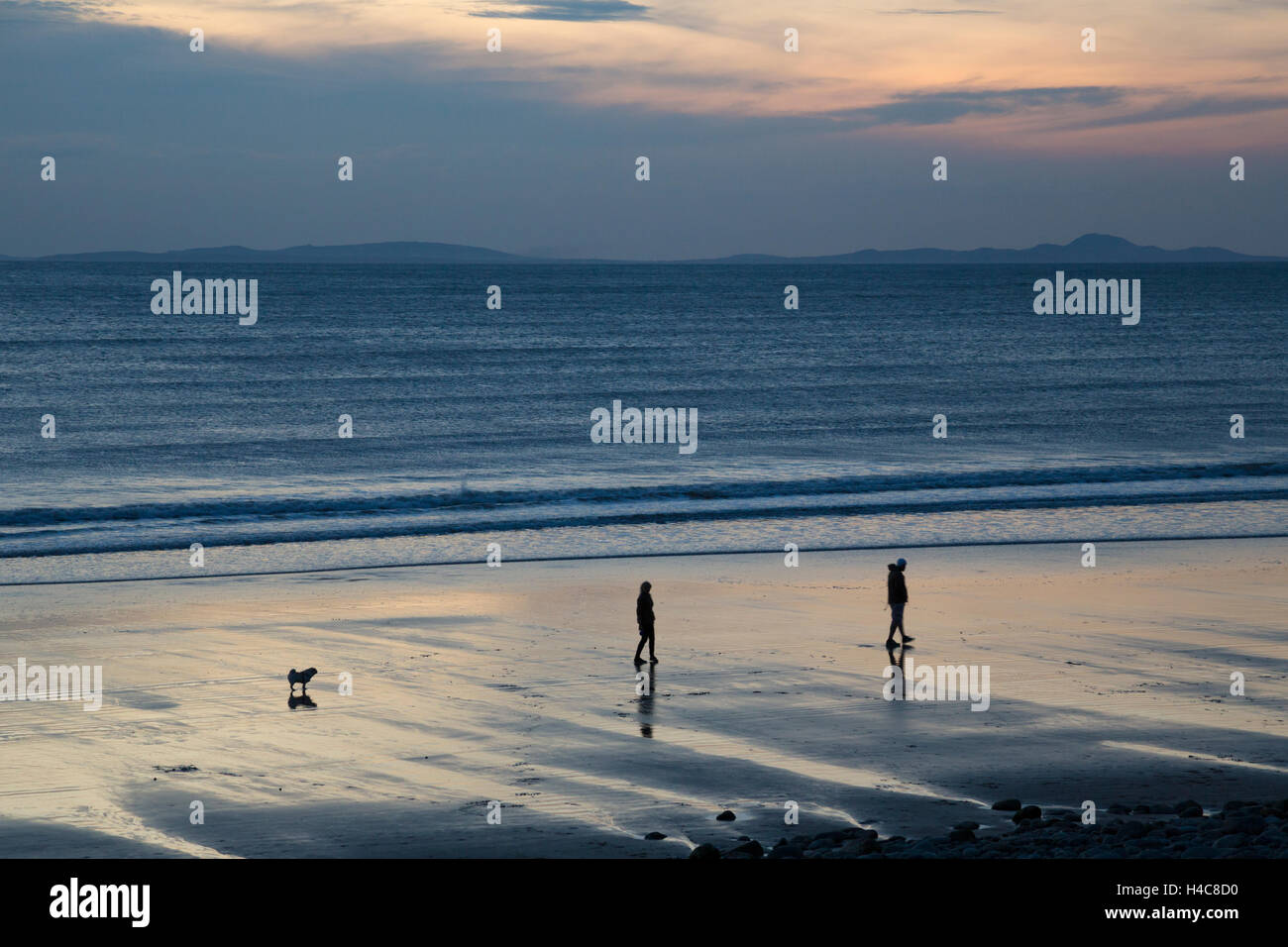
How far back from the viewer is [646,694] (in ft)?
53.0

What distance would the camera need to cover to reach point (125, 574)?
25359mm

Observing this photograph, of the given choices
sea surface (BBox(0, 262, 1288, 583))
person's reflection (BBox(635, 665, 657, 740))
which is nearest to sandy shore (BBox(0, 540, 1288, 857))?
person's reflection (BBox(635, 665, 657, 740))

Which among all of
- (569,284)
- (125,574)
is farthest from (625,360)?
(569,284)

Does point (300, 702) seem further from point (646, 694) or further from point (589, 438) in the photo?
point (589, 438)

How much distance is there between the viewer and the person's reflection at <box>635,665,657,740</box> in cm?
1462

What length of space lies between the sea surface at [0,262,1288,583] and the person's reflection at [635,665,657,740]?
10.3m

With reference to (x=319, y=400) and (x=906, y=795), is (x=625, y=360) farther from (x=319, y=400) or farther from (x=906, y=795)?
(x=906, y=795)

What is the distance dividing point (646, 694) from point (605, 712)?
94 cm

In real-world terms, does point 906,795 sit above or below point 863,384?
below

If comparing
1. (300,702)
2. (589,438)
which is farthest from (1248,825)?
(589,438)

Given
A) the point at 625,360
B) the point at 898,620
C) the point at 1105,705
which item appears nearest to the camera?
the point at 1105,705

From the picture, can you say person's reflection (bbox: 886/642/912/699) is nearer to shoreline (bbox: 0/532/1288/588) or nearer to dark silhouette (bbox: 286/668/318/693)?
dark silhouette (bbox: 286/668/318/693)
